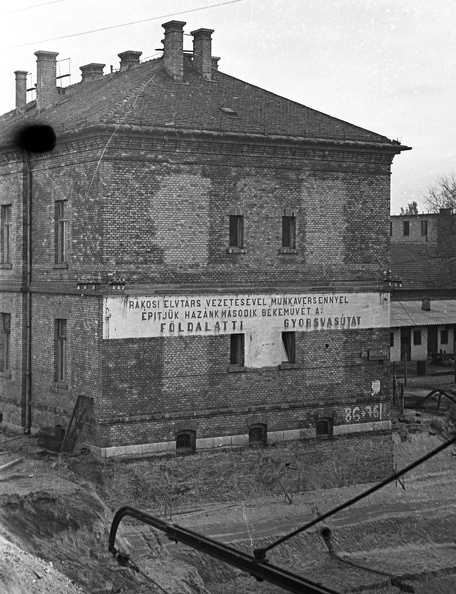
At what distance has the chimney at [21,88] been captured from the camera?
126 feet

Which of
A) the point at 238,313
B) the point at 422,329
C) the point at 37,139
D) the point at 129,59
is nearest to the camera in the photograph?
the point at 238,313

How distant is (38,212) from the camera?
99.3 ft

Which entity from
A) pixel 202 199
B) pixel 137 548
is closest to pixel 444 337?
pixel 202 199

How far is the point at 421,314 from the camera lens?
50.4 metres

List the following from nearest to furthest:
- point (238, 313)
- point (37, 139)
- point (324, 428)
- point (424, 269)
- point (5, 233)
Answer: point (238, 313), point (324, 428), point (37, 139), point (5, 233), point (424, 269)

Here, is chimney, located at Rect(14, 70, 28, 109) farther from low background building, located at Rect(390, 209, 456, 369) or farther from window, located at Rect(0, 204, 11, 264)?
low background building, located at Rect(390, 209, 456, 369)

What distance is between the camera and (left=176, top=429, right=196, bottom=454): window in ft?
91.6

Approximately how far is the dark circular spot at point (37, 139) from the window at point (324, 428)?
36.8 ft

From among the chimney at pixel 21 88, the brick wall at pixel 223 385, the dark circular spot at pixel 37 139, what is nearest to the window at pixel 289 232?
the brick wall at pixel 223 385

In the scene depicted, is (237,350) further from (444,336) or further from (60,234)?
(444,336)

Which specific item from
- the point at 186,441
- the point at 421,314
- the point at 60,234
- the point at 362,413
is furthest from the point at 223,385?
the point at 421,314

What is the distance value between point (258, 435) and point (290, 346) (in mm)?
2743

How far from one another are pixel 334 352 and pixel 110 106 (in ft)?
31.7

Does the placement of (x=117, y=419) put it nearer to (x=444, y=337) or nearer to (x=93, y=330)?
(x=93, y=330)
